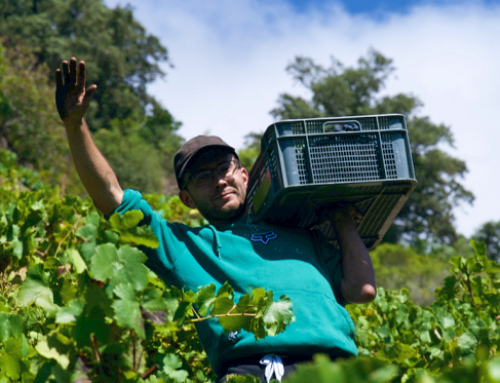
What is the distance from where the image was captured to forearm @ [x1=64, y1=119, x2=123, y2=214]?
76.9 inches

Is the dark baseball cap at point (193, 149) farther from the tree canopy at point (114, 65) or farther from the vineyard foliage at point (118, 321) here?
the tree canopy at point (114, 65)

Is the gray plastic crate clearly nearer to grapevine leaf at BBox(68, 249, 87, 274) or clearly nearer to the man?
the man

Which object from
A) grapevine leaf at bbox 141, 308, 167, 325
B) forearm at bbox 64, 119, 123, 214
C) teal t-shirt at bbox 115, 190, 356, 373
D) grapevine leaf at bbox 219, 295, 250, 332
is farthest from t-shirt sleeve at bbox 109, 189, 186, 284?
grapevine leaf at bbox 141, 308, 167, 325

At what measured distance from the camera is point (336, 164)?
2.29 meters

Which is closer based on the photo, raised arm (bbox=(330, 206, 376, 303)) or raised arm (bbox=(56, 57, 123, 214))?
raised arm (bbox=(56, 57, 123, 214))

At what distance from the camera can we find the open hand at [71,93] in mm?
1906

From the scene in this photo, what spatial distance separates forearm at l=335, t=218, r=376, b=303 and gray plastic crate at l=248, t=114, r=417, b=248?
0.40 feet

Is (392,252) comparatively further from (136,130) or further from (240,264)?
(240,264)

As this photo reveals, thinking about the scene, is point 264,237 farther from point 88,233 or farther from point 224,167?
point 88,233

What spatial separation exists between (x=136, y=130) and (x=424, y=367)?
3697 cm

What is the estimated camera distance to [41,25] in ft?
120

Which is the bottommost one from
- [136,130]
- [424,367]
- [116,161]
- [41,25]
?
[424,367]

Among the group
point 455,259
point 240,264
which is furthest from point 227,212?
point 455,259

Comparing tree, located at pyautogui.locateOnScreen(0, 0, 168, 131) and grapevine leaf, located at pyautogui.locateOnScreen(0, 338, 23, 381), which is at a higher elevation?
tree, located at pyautogui.locateOnScreen(0, 0, 168, 131)
